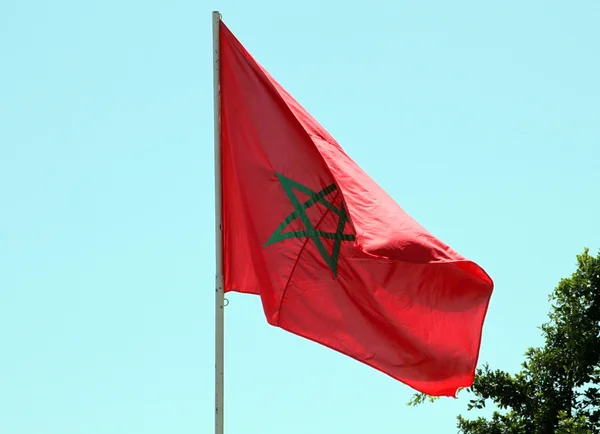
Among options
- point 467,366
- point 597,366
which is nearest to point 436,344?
point 467,366

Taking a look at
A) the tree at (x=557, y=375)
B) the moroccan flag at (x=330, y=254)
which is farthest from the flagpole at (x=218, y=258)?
the tree at (x=557, y=375)

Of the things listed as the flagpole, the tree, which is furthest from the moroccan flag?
the tree

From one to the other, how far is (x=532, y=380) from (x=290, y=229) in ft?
40.3

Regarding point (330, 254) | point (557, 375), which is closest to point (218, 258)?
point (330, 254)

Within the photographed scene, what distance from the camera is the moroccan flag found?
10.6m

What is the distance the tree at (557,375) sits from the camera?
21.6m

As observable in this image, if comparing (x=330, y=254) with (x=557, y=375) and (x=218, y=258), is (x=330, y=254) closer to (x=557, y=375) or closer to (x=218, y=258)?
(x=218, y=258)

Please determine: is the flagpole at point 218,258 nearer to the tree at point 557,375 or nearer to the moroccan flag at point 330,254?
the moroccan flag at point 330,254

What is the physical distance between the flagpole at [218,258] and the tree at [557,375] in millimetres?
12074

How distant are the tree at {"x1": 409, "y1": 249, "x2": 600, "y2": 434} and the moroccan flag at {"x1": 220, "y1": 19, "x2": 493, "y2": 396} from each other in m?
11.4

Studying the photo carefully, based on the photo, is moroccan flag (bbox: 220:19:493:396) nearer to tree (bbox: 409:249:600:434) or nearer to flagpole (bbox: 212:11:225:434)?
flagpole (bbox: 212:11:225:434)

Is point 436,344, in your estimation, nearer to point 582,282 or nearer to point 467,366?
point 467,366

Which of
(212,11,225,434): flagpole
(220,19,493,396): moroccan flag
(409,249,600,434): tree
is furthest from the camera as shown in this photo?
(409,249,600,434): tree

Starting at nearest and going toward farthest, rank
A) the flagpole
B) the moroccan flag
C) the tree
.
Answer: the flagpole, the moroccan flag, the tree
